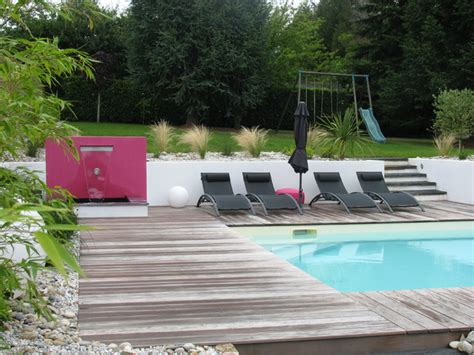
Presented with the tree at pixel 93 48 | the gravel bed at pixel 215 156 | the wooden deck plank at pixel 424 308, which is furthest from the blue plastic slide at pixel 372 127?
the wooden deck plank at pixel 424 308

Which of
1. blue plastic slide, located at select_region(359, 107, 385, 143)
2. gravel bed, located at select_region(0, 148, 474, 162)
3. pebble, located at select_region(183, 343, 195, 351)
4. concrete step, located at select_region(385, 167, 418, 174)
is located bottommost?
pebble, located at select_region(183, 343, 195, 351)

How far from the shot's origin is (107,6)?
2639 centimetres

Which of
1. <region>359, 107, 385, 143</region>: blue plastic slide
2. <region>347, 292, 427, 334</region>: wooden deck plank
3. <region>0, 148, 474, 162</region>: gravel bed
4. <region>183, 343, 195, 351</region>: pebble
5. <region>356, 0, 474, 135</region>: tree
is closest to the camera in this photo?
<region>183, 343, 195, 351</region>: pebble

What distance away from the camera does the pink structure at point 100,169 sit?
9367 mm

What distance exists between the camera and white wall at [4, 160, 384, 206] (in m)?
10.7

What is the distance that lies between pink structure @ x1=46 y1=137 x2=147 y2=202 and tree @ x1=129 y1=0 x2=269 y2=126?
10.9 metres

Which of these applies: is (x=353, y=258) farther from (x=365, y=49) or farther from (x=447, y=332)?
(x=365, y=49)

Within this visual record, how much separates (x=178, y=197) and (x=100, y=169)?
1576mm

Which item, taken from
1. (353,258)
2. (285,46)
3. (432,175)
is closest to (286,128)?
(285,46)

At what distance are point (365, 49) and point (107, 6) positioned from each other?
11.2 metres

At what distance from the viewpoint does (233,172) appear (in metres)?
11.1

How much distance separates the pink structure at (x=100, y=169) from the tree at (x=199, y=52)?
430 inches

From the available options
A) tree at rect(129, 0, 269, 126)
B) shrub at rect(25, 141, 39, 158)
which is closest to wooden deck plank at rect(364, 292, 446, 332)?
shrub at rect(25, 141, 39, 158)

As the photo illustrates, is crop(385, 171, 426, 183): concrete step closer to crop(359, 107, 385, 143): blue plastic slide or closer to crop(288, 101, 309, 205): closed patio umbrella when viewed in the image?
crop(288, 101, 309, 205): closed patio umbrella
